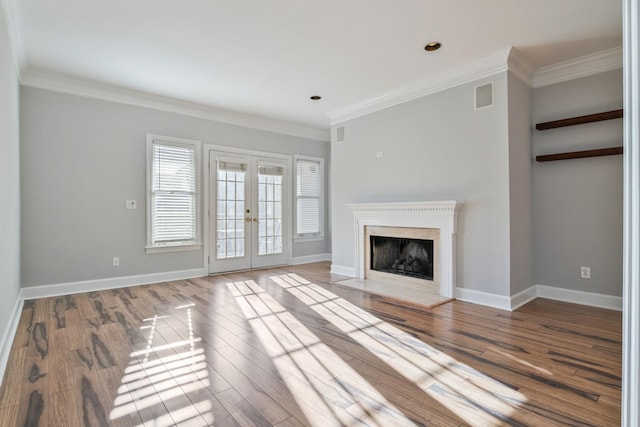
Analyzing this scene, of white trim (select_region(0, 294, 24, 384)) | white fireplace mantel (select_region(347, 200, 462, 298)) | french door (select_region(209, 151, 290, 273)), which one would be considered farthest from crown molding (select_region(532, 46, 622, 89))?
white trim (select_region(0, 294, 24, 384))

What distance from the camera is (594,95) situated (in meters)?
3.69

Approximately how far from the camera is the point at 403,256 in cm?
474

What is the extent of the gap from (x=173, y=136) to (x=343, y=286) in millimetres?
3462

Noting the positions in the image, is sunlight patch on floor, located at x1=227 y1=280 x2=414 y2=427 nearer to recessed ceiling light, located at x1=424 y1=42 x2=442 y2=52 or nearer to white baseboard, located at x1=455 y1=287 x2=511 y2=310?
white baseboard, located at x1=455 y1=287 x2=511 y2=310

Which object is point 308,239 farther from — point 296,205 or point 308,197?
point 308,197

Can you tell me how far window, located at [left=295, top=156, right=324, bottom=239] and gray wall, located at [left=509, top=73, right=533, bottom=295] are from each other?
3954 mm

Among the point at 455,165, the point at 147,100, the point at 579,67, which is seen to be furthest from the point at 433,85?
the point at 147,100

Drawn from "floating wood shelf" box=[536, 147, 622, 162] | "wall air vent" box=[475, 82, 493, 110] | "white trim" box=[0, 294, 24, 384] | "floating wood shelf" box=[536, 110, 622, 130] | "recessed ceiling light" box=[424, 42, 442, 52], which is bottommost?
"white trim" box=[0, 294, 24, 384]

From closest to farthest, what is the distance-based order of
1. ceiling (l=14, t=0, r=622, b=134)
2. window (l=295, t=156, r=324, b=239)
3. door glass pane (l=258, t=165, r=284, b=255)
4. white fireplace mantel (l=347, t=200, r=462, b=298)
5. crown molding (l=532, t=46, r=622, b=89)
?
ceiling (l=14, t=0, r=622, b=134)
crown molding (l=532, t=46, r=622, b=89)
white fireplace mantel (l=347, t=200, r=462, b=298)
door glass pane (l=258, t=165, r=284, b=255)
window (l=295, t=156, r=324, b=239)

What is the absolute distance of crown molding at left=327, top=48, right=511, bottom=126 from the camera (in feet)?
12.1

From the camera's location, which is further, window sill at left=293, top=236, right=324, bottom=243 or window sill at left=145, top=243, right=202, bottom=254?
window sill at left=293, top=236, right=324, bottom=243

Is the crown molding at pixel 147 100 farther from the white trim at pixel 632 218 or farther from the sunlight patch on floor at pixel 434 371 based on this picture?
the white trim at pixel 632 218

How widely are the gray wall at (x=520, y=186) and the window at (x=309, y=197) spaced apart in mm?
3954

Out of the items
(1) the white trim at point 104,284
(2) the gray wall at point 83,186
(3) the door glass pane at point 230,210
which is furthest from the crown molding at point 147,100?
(1) the white trim at point 104,284
